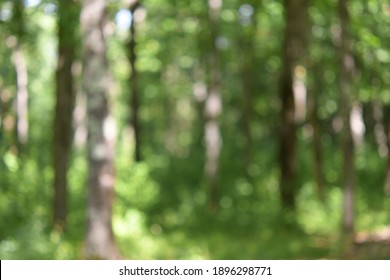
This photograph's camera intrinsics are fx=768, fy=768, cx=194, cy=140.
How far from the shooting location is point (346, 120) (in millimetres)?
16391

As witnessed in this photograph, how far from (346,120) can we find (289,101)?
4.14 metres

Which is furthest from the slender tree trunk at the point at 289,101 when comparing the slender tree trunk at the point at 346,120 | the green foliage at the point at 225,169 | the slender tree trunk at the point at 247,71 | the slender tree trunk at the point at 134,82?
the slender tree trunk at the point at 134,82

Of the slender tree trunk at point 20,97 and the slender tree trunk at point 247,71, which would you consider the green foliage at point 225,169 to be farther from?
the slender tree trunk at point 20,97

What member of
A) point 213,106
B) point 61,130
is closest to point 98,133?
point 61,130

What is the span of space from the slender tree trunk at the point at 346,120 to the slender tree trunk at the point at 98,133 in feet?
18.8

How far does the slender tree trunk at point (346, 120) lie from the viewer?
16234mm

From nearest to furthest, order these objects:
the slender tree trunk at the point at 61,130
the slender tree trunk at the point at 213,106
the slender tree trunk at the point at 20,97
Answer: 1. the slender tree trunk at the point at 61,130
2. the slender tree trunk at the point at 213,106
3. the slender tree trunk at the point at 20,97

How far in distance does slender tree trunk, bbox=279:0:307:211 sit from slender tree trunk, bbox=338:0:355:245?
3479mm

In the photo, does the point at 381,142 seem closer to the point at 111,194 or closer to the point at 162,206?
the point at 162,206

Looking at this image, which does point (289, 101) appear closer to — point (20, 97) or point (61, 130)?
point (61, 130)

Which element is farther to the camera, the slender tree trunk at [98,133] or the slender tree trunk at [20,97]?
the slender tree trunk at [20,97]

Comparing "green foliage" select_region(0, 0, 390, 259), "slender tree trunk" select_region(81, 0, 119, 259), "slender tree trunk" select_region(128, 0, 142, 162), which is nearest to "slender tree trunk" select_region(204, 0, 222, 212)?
"green foliage" select_region(0, 0, 390, 259)
